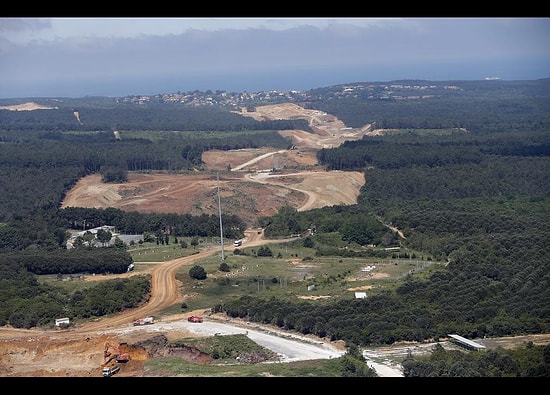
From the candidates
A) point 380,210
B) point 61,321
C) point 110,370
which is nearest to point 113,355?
point 110,370

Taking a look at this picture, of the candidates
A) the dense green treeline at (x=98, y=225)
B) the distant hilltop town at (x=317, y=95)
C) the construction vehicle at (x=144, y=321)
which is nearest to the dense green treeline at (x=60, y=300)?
the construction vehicle at (x=144, y=321)

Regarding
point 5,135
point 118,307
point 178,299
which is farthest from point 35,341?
point 5,135

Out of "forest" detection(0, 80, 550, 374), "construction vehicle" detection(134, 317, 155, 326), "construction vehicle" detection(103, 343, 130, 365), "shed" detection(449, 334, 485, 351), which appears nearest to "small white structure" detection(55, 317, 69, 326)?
"forest" detection(0, 80, 550, 374)

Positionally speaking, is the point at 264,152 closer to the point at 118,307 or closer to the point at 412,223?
the point at 412,223

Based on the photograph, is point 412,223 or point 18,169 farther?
point 18,169

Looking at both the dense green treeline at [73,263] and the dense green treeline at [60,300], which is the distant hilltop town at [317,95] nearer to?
the dense green treeline at [73,263]

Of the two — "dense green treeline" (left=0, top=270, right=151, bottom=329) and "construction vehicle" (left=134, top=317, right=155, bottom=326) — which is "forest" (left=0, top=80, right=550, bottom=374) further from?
"construction vehicle" (left=134, top=317, right=155, bottom=326)
